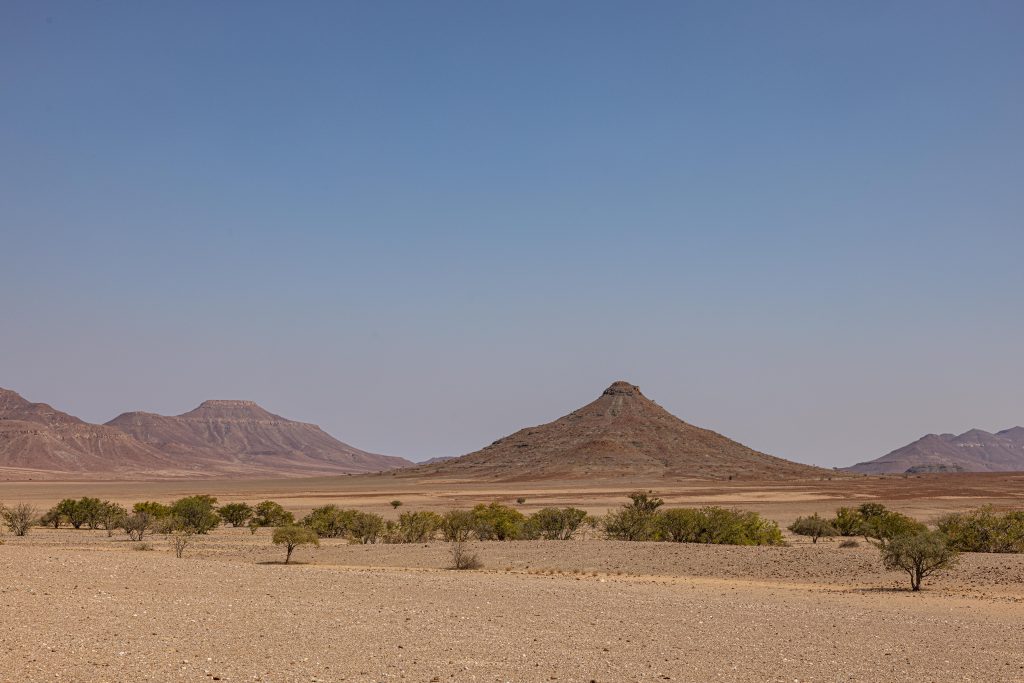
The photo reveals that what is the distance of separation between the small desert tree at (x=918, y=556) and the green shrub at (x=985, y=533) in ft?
27.7

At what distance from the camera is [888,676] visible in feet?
51.7

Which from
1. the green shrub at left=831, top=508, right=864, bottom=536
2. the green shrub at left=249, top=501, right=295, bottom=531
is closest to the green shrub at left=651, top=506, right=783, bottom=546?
the green shrub at left=831, top=508, right=864, bottom=536

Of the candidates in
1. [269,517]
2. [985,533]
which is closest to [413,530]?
[269,517]

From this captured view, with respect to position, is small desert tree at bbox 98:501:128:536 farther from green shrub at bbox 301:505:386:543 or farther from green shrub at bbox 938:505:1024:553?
green shrub at bbox 938:505:1024:553

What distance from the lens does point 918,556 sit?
95.1 feet

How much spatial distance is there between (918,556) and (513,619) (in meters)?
15.1

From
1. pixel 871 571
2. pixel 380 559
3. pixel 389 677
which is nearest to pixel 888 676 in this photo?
pixel 389 677

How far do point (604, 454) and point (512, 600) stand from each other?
164 metres

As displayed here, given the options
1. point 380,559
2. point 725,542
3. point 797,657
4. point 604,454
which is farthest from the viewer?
point 604,454

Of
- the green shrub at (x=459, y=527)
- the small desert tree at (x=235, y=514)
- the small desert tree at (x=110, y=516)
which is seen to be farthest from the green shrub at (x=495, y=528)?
the small desert tree at (x=235, y=514)

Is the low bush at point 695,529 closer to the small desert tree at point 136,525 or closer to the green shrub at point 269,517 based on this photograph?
the small desert tree at point 136,525

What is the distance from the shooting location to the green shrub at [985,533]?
37.7 m

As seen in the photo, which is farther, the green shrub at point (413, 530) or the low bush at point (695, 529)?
the green shrub at point (413, 530)

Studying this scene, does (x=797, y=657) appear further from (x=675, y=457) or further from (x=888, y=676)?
(x=675, y=457)
